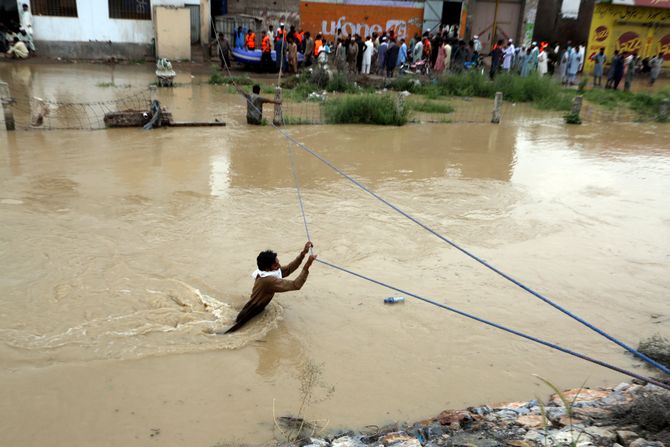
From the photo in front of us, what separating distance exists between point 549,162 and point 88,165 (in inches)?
343

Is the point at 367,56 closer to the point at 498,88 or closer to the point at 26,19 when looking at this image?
the point at 498,88

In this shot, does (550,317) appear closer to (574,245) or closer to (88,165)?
(574,245)

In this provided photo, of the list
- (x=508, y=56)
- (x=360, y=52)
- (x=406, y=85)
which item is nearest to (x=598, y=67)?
(x=508, y=56)

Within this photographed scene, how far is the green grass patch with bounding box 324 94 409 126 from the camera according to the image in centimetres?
1376

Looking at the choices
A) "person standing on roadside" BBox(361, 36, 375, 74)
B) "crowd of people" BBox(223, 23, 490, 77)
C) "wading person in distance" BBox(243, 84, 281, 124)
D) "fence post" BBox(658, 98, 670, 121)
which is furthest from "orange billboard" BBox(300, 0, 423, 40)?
"wading person in distance" BBox(243, 84, 281, 124)

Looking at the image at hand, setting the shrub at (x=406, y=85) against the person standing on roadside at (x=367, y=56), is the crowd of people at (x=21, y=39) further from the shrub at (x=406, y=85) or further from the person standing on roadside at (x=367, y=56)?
the shrub at (x=406, y=85)

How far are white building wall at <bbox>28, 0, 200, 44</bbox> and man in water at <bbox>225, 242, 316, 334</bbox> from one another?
64.8 ft

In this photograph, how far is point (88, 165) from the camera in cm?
980

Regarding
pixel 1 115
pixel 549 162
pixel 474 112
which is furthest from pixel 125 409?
pixel 474 112

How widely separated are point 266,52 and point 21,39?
9.04 m

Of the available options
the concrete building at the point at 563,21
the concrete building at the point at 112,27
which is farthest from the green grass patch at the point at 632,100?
the concrete building at the point at 112,27

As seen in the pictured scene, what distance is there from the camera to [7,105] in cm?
1111

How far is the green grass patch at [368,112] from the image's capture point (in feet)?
45.1

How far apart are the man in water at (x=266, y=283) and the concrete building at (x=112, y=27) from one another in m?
19.2
